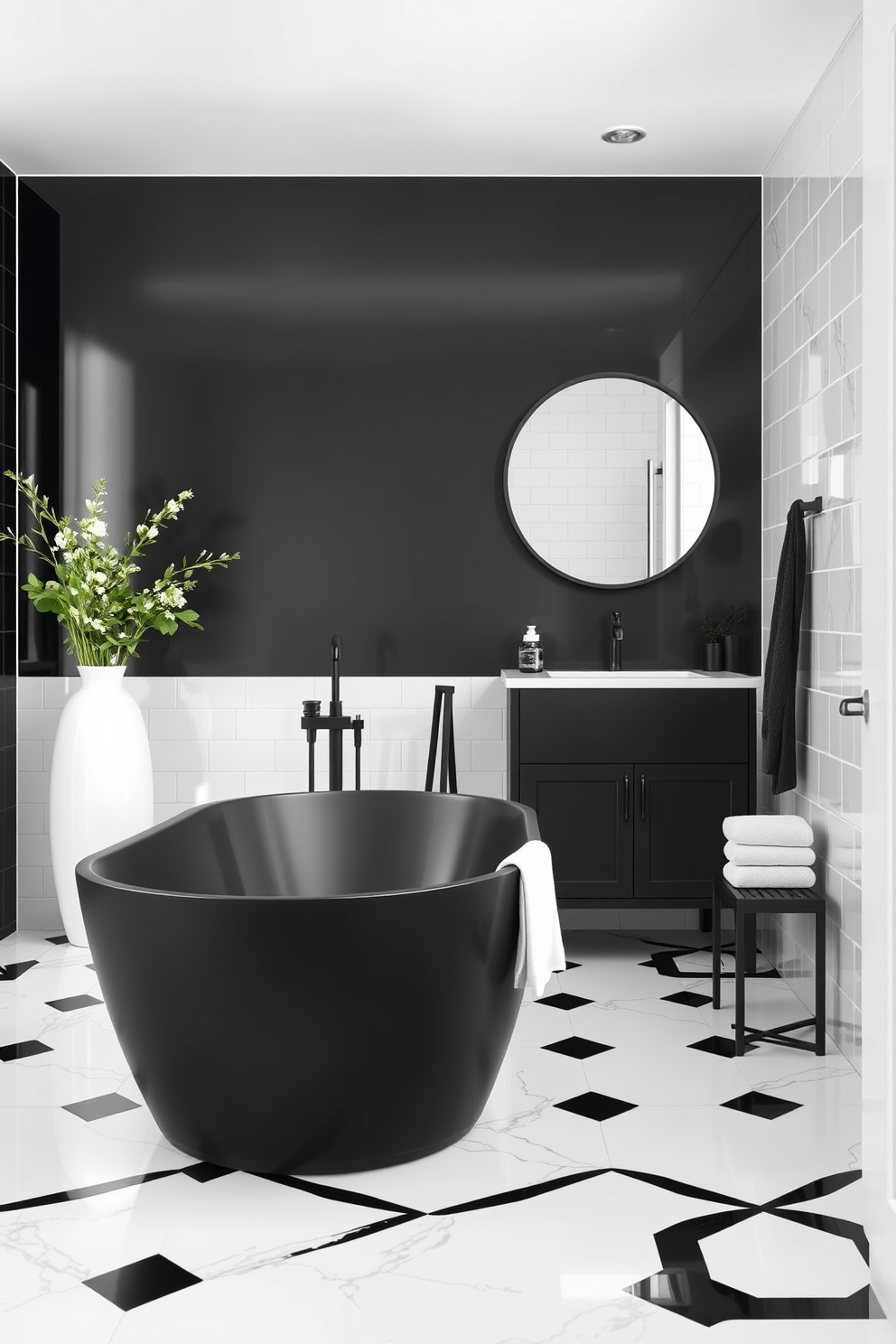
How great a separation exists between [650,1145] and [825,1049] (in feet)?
2.88

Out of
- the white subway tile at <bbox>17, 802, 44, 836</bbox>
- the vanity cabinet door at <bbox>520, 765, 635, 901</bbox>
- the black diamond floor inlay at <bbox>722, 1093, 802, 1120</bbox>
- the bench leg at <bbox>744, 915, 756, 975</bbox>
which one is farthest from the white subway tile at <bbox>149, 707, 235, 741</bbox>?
the black diamond floor inlay at <bbox>722, 1093, 802, 1120</bbox>

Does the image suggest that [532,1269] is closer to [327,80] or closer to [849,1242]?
[849,1242]

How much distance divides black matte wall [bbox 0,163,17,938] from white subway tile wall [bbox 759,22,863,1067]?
293 centimetres

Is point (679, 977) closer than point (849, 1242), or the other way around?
point (849, 1242)

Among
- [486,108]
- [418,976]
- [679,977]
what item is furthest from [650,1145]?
[486,108]

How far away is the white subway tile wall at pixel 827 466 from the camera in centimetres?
333

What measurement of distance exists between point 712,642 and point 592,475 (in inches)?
32.2

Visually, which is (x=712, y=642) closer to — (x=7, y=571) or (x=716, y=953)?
(x=716, y=953)

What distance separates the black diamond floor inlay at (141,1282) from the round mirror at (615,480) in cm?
312

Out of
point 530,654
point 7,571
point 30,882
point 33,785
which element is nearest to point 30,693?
point 33,785

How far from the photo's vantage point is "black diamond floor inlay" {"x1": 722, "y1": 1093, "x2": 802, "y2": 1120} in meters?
2.99

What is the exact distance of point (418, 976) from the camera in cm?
248

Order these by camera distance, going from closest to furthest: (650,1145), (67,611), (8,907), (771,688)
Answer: (650,1145)
(771,688)
(67,611)
(8,907)

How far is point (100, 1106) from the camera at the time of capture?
3.02 metres
